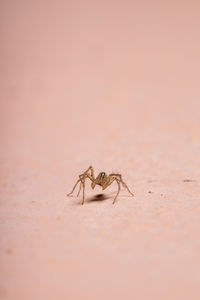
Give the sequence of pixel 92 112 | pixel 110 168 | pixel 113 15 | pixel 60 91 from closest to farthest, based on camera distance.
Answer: pixel 110 168 → pixel 92 112 → pixel 60 91 → pixel 113 15

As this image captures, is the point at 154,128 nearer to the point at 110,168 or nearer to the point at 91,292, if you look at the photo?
the point at 110,168

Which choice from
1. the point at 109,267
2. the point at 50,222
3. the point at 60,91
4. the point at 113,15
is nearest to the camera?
the point at 109,267

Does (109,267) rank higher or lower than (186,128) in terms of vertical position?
lower

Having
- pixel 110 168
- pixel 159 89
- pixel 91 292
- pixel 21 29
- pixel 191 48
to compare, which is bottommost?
pixel 91 292

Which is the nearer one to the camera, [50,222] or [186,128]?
[50,222]

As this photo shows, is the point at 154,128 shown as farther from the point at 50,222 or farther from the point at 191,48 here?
the point at 191,48

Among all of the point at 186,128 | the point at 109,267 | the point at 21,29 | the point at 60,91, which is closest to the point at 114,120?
the point at 186,128
